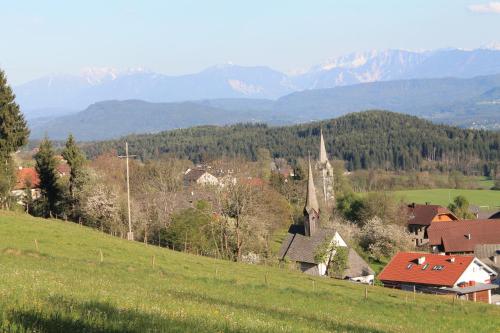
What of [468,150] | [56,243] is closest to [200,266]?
[56,243]

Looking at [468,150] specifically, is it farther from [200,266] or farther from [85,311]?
[85,311]

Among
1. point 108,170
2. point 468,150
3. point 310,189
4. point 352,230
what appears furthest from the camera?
point 468,150

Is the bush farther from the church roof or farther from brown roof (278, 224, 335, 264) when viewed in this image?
the church roof

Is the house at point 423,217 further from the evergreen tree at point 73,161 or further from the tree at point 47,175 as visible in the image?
the tree at point 47,175

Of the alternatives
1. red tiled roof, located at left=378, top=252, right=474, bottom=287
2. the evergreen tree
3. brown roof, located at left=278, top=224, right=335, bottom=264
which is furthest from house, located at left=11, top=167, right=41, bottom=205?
red tiled roof, located at left=378, top=252, right=474, bottom=287

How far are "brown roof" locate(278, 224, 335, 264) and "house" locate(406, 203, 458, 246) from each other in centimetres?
3462

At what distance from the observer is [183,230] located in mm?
50188

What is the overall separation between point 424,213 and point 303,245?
39.3 metres

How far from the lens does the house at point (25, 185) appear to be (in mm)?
59172

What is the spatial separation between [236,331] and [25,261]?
793 inches

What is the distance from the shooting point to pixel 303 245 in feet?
177

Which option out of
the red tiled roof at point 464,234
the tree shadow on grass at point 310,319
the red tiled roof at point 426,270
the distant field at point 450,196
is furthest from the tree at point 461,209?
the tree shadow on grass at point 310,319

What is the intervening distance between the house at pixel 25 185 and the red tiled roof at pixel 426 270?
3281 centimetres

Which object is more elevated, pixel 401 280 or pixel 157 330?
pixel 157 330
